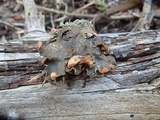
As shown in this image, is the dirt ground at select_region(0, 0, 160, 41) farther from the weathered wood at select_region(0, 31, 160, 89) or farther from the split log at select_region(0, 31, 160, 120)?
the split log at select_region(0, 31, 160, 120)

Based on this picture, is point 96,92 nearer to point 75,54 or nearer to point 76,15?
point 75,54

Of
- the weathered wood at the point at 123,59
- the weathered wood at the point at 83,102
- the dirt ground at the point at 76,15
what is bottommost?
the weathered wood at the point at 83,102

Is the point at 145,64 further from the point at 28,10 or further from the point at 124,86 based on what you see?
the point at 28,10

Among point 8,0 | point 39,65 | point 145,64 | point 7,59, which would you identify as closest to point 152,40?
point 145,64

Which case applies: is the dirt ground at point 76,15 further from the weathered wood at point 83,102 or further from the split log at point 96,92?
the weathered wood at point 83,102

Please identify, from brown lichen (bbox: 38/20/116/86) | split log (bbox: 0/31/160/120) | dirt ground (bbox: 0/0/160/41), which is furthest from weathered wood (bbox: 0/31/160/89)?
dirt ground (bbox: 0/0/160/41)

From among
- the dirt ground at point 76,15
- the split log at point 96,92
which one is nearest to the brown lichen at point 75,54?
the split log at point 96,92

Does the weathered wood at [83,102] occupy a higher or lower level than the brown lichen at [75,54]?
lower

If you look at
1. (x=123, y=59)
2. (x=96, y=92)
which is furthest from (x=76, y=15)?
(x=96, y=92)
